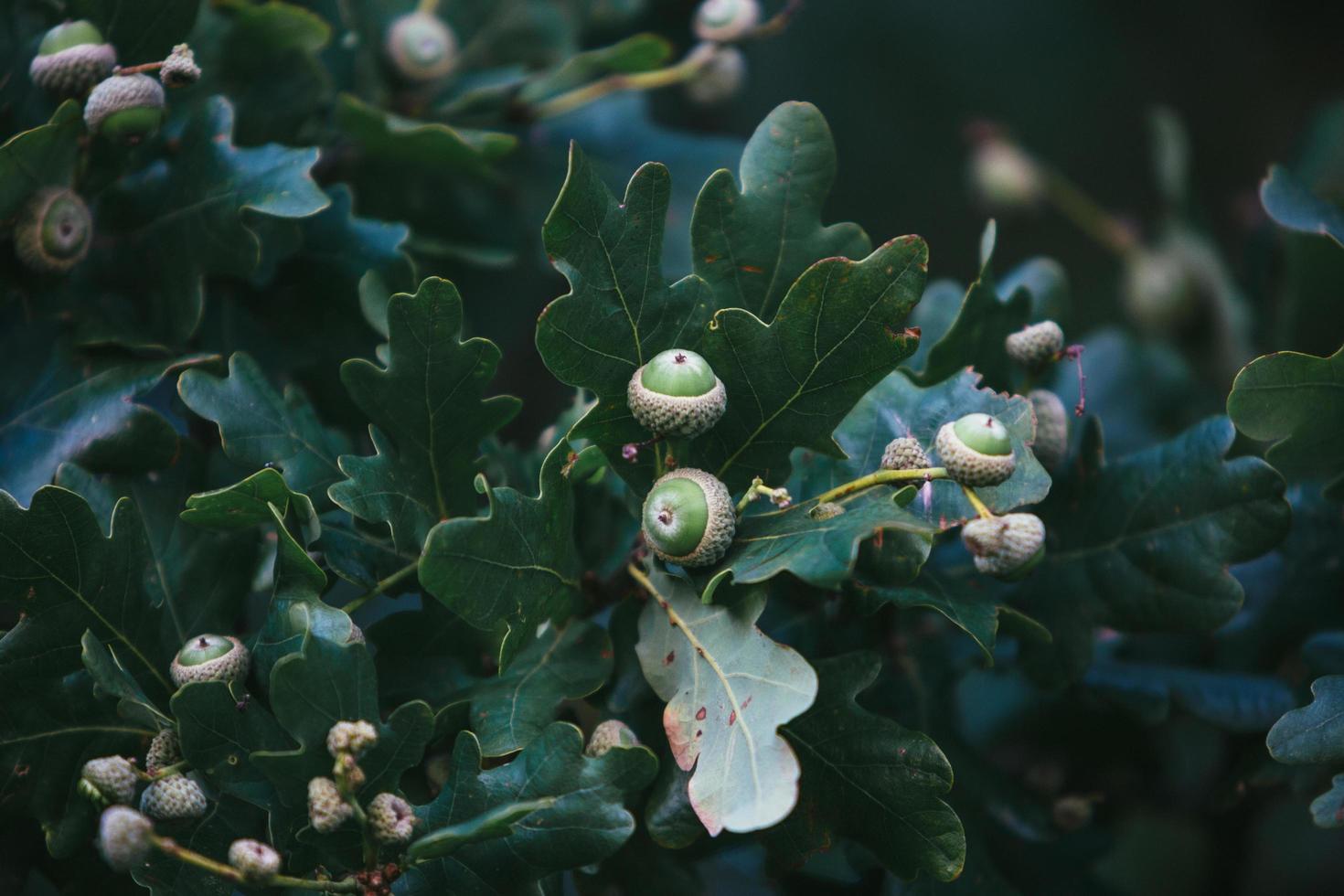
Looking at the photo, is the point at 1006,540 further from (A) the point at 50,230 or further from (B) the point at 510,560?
(A) the point at 50,230

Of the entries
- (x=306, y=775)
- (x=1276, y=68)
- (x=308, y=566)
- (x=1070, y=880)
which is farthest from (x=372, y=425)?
(x=1276, y=68)

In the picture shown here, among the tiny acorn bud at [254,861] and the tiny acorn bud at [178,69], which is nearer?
the tiny acorn bud at [254,861]

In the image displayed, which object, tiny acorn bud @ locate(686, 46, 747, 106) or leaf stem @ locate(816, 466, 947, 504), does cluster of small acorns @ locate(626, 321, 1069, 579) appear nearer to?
leaf stem @ locate(816, 466, 947, 504)

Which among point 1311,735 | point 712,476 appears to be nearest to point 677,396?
point 712,476

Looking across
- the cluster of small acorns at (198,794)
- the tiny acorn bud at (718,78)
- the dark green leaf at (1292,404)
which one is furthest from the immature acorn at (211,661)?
the tiny acorn bud at (718,78)

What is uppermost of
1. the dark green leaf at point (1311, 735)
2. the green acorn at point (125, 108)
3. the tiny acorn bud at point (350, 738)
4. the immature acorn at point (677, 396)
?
the green acorn at point (125, 108)

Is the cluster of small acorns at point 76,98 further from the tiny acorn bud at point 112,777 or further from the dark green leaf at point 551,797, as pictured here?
the dark green leaf at point 551,797
